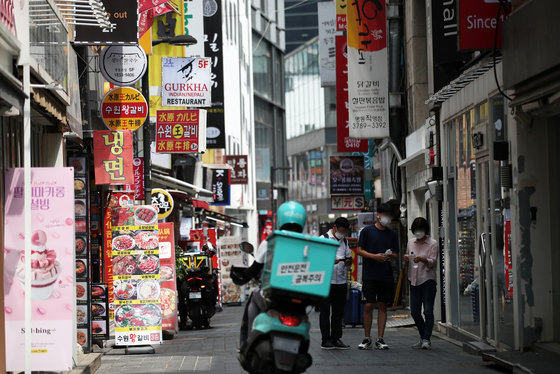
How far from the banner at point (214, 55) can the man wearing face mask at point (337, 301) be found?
2290cm

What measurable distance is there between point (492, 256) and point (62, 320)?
626cm

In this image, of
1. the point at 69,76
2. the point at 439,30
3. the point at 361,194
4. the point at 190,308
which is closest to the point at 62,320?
the point at 69,76

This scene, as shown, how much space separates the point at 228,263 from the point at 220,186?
42.4 feet

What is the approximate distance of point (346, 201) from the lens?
39.8 meters

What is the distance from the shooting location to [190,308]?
2398cm

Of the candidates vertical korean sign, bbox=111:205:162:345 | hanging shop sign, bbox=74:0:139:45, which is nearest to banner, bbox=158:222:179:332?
vertical korean sign, bbox=111:205:162:345

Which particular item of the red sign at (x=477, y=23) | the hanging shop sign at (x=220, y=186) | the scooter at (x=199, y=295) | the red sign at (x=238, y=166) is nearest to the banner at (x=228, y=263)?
the hanging shop sign at (x=220, y=186)

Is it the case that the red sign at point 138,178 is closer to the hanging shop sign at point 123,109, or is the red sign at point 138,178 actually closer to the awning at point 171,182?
the awning at point 171,182

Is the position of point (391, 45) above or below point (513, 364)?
above

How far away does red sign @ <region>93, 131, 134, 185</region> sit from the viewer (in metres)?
17.1

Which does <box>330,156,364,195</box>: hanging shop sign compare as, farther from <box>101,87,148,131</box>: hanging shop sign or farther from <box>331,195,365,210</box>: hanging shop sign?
<box>101,87,148,131</box>: hanging shop sign

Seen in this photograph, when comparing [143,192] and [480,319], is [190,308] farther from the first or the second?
[480,319]

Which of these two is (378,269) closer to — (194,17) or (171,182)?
(171,182)

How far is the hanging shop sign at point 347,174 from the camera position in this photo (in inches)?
1549
